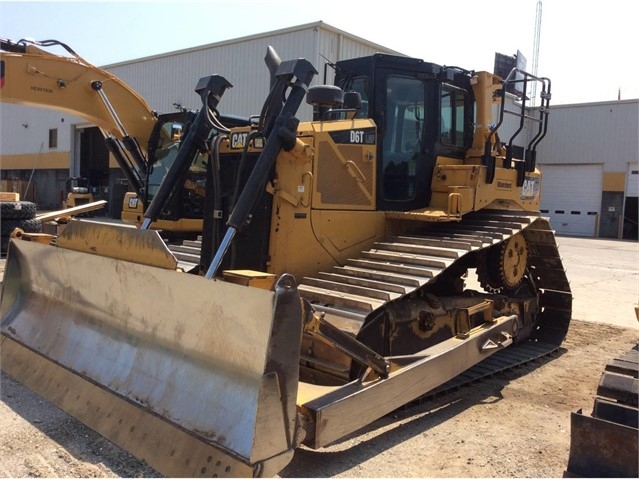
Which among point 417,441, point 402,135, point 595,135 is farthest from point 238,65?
point 595,135

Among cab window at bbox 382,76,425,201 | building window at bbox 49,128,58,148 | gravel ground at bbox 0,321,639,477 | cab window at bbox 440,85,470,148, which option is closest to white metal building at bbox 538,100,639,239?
cab window at bbox 440,85,470,148

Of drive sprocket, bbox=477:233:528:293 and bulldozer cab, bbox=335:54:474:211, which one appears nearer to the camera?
bulldozer cab, bbox=335:54:474:211

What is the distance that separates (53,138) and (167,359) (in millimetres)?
31009

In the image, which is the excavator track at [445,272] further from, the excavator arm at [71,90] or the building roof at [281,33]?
the building roof at [281,33]

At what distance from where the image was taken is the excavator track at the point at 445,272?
431 centimetres

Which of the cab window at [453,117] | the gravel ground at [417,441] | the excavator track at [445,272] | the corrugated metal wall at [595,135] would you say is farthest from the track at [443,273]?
the corrugated metal wall at [595,135]

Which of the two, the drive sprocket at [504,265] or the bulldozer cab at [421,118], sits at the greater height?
the bulldozer cab at [421,118]

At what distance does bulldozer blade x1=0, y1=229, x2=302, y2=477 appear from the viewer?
10.4 ft

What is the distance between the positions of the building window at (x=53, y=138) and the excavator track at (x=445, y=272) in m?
29.6

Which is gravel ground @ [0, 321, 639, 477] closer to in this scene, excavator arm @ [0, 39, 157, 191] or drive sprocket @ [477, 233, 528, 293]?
drive sprocket @ [477, 233, 528, 293]

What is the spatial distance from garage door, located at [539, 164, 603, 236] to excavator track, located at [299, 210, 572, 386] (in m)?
22.7

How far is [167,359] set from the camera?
12.7 ft

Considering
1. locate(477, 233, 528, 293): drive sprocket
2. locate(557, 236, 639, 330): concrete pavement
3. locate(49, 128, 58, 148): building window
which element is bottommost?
locate(557, 236, 639, 330): concrete pavement

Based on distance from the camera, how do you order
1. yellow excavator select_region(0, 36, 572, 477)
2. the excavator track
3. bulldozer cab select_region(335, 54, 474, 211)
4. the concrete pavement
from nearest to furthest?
yellow excavator select_region(0, 36, 572, 477), the excavator track, bulldozer cab select_region(335, 54, 474, 211), the concrete pavement
